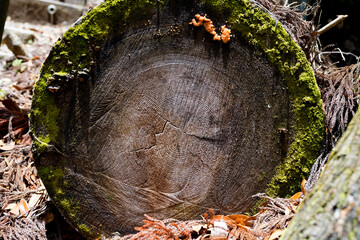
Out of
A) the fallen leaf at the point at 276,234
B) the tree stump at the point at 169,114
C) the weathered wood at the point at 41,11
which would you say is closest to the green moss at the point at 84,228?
the tree stump at the point at 169,114

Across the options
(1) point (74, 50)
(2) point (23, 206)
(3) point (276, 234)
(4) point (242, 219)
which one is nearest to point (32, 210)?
(2) point (23, 206)

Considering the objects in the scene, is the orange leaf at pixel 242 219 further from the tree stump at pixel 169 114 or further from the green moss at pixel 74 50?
the green moss at pixel 74 50

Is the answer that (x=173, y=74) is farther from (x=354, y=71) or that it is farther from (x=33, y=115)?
(x=354, y=71)

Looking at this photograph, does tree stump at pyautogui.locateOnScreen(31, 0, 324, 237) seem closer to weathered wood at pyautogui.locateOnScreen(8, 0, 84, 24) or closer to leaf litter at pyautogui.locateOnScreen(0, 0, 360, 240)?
leaf litter at pyautogui.locateOnScreen(0, 0, 360, 240)

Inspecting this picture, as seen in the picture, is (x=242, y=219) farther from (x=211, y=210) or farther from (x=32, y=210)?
(x=32, y=210)

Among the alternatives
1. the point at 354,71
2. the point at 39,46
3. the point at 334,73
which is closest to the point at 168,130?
the point at 334,73
